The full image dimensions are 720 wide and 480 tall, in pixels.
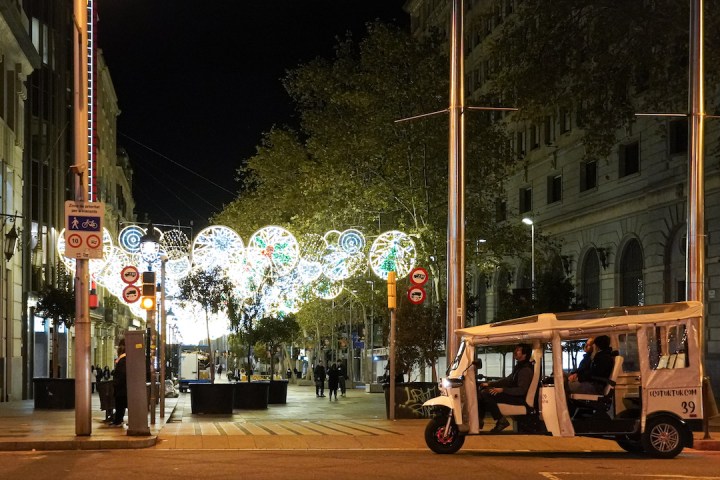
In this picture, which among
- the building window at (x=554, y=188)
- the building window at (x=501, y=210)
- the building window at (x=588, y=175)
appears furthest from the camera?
the building window at (x=501, y=210)

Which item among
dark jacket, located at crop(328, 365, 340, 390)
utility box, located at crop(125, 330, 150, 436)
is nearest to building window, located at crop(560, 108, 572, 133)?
dark jacket, located at crop(328, 365, 340, 390)

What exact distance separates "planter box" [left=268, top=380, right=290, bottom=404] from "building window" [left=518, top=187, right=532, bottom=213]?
2552cm

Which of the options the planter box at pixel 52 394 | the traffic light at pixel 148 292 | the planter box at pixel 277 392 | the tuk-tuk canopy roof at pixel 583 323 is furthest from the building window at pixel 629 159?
the tuk-tuk canopy roof at pixel 583 323

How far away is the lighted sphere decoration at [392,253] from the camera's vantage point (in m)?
33.2

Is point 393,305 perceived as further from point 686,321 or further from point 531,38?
point 686,321

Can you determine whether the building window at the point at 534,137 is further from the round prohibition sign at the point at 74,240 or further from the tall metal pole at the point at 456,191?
the round prohibition sign at the point at 74,240

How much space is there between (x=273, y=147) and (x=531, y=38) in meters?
28.3

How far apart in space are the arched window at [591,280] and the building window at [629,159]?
175 inches

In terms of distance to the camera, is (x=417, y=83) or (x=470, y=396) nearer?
(x=470, y=396)

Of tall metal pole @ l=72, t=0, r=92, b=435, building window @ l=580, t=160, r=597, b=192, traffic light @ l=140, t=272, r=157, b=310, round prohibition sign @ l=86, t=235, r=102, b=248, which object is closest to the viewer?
tall metal pole @ l=72, t=0, r=92, b=435

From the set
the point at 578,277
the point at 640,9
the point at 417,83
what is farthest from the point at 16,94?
the point at 578,277

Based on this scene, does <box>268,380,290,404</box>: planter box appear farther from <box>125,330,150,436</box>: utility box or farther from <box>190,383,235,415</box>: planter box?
<box>125,330,150,436</box>: utility box

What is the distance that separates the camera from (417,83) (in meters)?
39.6

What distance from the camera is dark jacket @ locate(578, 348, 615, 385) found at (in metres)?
16.2
